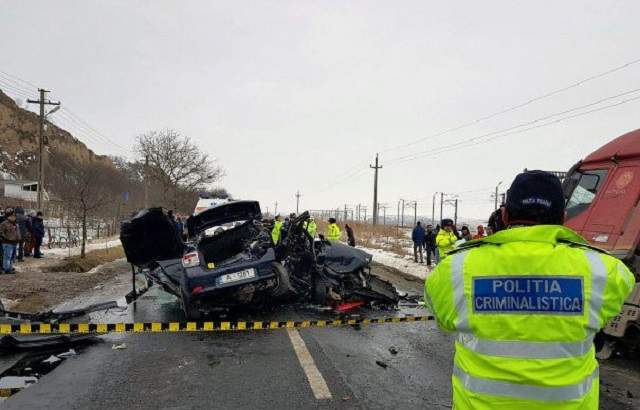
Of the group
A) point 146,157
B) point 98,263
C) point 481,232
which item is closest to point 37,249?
point 98,263

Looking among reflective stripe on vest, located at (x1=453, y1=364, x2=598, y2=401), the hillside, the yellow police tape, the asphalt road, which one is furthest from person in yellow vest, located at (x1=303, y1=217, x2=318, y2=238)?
the hillside

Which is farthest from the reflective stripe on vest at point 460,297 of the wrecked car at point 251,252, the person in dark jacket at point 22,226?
the person in dark jacket at point 22,226

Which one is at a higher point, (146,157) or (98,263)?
(146,157)

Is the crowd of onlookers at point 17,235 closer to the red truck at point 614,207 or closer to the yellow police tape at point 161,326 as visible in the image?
the yellow police tape at point 161,326

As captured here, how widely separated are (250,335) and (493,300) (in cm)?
529

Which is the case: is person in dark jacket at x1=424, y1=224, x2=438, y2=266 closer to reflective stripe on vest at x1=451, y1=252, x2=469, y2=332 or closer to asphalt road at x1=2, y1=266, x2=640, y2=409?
asphalt road at x1=2, y1=266, x2=640, y2=409

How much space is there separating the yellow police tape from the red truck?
8.38ft

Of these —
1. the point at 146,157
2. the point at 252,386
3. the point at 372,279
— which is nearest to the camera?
the point at 252,386

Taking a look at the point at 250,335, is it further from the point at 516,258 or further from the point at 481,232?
the point at 481,232

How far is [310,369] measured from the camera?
5070 mm

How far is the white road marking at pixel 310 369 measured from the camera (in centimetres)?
436

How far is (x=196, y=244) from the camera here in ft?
26.0

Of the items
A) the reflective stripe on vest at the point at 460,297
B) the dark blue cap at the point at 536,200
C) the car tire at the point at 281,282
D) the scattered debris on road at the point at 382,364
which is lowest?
the scattered debris on road at the point at 382,364

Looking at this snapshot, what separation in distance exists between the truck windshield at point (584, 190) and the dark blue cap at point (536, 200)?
236 inches
